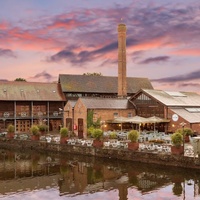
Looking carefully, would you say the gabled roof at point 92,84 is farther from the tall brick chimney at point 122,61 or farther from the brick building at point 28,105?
the tall brick chimney at point 122,61

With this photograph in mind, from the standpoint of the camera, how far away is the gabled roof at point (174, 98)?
42625 mm

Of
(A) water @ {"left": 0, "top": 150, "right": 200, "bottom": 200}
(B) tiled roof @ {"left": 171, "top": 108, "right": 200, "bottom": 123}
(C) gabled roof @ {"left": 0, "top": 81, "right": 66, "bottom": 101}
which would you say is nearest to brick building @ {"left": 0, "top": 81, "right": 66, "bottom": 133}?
(C) gabled roof @ {"left": 0, "top": 81, "right": 66, "bottom": 101}

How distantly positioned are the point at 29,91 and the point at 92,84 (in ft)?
34.4

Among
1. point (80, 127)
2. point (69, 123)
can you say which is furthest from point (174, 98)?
point (69, 123)

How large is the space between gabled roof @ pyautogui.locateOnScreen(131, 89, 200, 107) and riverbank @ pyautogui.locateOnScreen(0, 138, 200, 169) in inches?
511

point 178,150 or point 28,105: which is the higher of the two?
point 28,105

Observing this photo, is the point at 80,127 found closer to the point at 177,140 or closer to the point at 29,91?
the point at 29,91

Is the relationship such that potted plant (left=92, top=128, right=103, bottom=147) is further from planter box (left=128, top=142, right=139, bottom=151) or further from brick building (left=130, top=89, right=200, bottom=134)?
brick building (left=130, top=89, right=200, bottom=134)

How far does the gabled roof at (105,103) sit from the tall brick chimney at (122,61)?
729 cm

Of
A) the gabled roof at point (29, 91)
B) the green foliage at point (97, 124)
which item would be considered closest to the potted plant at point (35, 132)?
the green foliage at point (97, 124)

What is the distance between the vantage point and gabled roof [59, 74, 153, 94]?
55.9 meters

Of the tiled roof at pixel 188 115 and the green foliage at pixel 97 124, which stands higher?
the tiled roof at pixel 188 115

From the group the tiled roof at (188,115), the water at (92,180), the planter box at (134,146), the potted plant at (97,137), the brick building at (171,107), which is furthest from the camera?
the brick building at (171,107)

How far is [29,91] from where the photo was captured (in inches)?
2111
